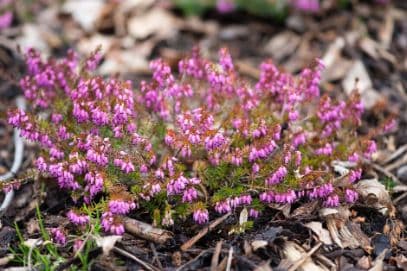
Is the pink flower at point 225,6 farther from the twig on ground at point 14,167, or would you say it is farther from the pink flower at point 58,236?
the pink flower at point 58,236

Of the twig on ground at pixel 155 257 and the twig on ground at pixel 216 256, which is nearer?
the twig on ground at pixel 216 256

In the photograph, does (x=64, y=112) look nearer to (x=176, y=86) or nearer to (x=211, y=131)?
(x=176, y=86)

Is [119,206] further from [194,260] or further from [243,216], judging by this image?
[243,216]

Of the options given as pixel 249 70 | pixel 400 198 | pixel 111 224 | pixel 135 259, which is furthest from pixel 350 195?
pixel 249 70

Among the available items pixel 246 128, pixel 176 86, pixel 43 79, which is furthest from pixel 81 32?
pixel 246 128

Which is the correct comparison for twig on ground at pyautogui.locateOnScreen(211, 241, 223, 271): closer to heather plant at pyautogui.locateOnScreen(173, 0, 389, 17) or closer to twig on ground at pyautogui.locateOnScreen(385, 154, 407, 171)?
→ twig on ground at pyautogui.locateOnScreen(385, 154, 407, 171)

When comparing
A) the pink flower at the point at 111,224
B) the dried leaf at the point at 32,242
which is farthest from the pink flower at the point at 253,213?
the dried leaf at the point at 32,242
